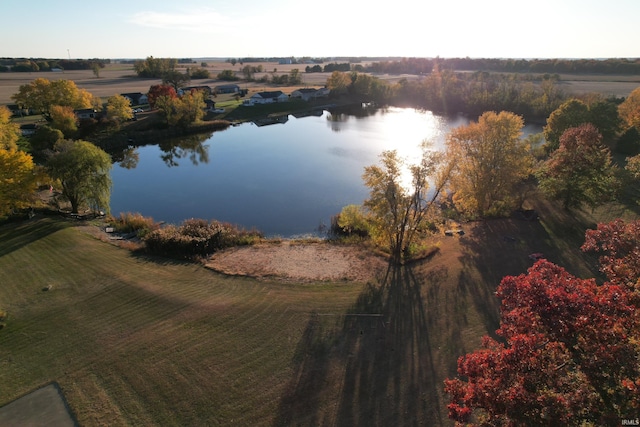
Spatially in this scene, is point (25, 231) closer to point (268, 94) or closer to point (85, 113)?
point (85, 113)

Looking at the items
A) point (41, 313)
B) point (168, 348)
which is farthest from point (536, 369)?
point (41, 313)

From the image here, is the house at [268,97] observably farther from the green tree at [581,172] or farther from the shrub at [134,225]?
the green tree at [581,172]

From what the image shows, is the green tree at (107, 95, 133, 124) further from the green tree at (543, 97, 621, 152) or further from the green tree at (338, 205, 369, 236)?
the green tree at (543, 97, 621, 152)

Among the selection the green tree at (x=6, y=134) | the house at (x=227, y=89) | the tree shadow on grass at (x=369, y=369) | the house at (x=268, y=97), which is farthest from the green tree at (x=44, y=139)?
the house at (x=227, y=89)

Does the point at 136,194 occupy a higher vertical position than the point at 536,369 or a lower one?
lower

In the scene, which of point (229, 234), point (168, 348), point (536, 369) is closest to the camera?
point (536, 369)

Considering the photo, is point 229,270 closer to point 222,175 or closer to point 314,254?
point 314,254

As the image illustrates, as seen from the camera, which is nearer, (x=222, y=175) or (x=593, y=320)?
(x=593, y=320)
